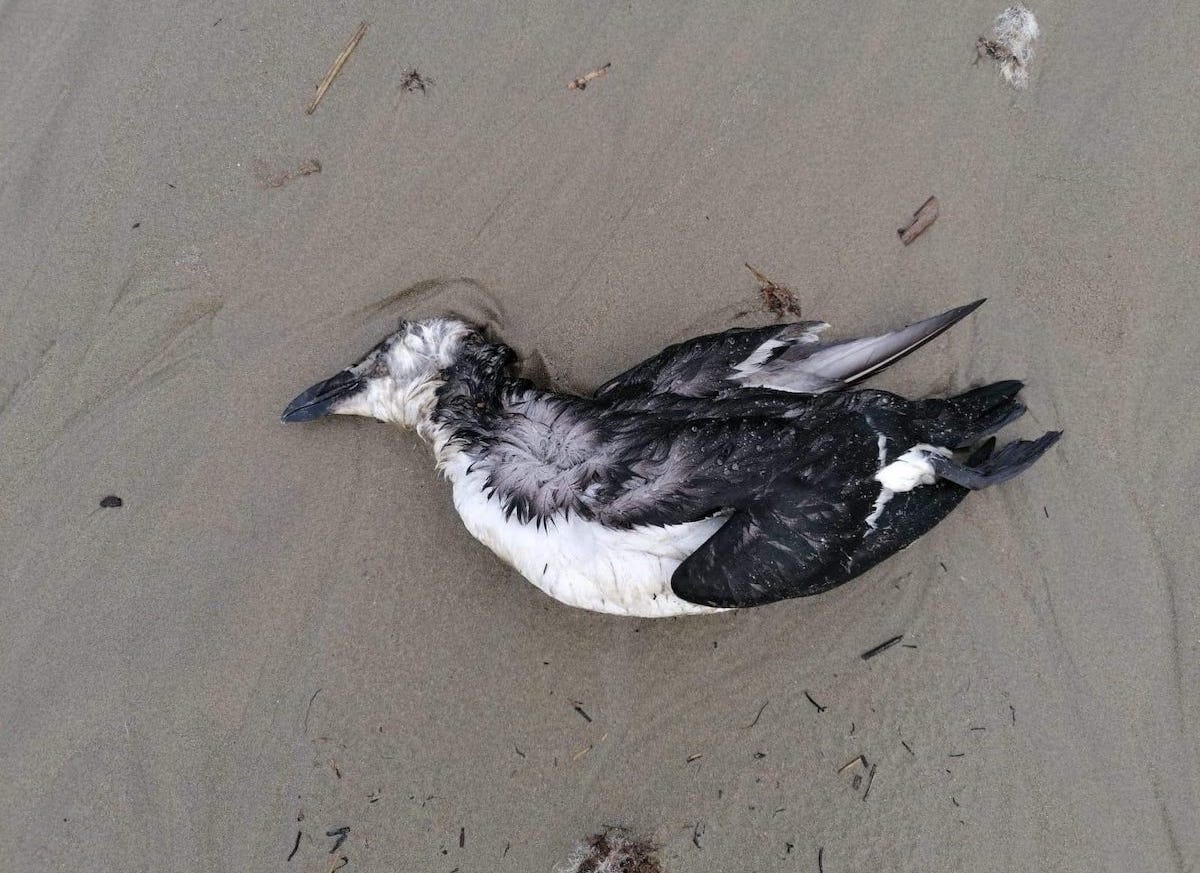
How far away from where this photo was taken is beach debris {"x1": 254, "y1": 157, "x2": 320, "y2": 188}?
3949mm

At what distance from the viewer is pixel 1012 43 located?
397 cm

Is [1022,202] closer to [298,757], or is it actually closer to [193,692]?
[298,757]

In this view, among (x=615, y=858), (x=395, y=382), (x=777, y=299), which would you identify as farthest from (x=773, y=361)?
(x=615, y=858)

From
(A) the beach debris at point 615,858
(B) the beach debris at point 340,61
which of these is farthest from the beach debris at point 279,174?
(A) the beach debris at point 615,858

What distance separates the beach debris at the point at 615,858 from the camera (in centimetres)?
368

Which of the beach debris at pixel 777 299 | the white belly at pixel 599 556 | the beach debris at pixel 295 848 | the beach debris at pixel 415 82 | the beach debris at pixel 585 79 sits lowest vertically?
the beach debris at pixel 295 848

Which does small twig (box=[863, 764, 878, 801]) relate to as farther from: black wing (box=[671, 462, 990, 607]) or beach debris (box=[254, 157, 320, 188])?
beach debris (box=[254, 157, 320, 188])

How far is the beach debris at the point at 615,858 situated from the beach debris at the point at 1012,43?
167 inches

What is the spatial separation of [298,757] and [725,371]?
2.73 metres

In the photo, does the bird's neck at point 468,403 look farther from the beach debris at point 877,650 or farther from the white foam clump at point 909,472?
the beach debris at point 877,650

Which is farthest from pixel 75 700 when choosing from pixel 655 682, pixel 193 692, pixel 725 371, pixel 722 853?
pixel 725 371

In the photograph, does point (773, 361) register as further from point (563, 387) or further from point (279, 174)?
point (279, 174)

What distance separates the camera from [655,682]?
3756mm

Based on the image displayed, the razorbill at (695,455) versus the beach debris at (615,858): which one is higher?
the razorbill at (695,455)
